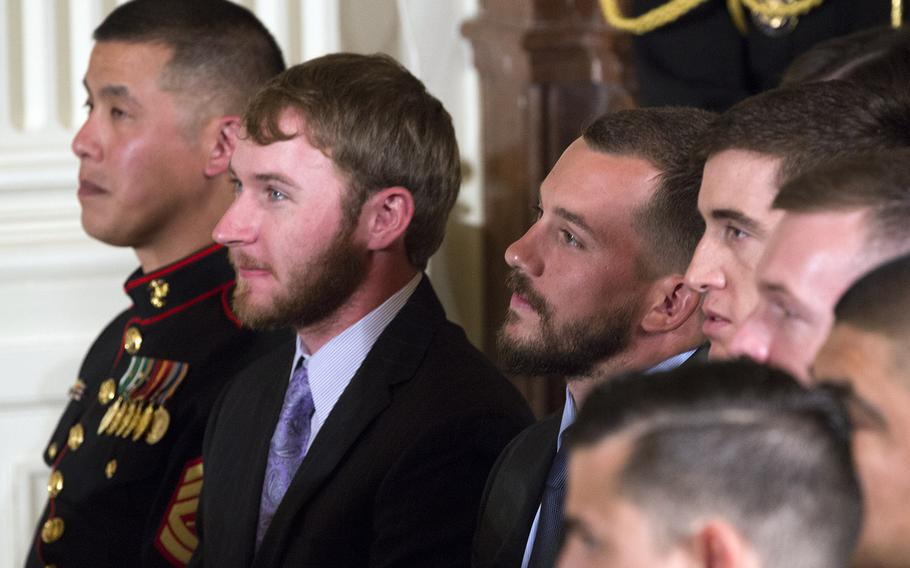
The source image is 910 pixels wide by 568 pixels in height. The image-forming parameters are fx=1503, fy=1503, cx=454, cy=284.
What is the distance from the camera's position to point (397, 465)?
6.12 ft

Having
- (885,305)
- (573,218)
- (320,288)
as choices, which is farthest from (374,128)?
(885,305)

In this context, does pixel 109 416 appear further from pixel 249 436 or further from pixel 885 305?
pixel 885 305

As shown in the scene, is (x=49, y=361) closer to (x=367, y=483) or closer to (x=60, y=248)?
(x=60, y=248)

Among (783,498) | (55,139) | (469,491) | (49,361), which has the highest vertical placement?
(783,498)

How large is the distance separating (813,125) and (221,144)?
124cm

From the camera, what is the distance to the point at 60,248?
113 inches

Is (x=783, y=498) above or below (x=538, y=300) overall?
above

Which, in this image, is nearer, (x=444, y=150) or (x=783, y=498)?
(x=783, y=498)

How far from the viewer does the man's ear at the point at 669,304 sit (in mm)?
1812

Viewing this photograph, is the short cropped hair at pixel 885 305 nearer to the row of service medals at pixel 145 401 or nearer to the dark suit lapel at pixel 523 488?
the dark suit lapel at pixel 523 488

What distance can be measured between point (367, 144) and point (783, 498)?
124 centimetres

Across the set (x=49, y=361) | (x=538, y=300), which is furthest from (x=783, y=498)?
(x=49, y=361)

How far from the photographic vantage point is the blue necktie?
1.74 metres

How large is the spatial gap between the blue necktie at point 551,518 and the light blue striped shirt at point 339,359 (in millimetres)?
358
